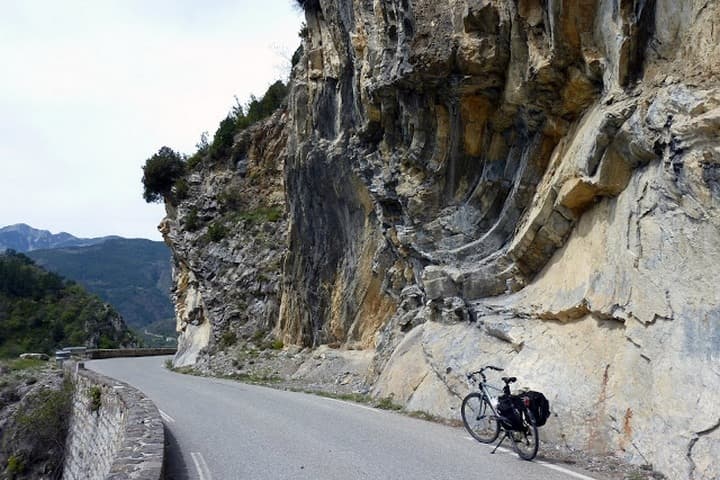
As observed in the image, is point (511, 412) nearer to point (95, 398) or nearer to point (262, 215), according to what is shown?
point (95, 398)

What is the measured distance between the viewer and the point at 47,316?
56750 mm

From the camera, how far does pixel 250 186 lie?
33031mm

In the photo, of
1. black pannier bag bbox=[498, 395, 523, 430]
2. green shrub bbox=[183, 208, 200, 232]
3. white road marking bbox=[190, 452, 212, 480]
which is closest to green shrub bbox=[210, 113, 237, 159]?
green shrub bbox=[183, 208, 200, 232]

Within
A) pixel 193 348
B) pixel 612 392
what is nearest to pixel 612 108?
pixel 612 392

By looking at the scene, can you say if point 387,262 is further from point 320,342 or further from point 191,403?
point 191,403

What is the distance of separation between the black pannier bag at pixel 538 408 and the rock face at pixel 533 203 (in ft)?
2.39

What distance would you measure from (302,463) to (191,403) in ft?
24.8

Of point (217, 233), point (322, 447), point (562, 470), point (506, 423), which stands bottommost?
point (322, 447)

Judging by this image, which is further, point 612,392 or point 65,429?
point 65,429

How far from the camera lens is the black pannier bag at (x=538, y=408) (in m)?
6.73

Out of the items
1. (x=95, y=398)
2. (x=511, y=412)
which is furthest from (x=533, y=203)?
(x=95, y=398)

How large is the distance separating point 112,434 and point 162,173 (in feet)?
86.7

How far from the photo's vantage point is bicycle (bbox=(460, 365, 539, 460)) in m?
6.79

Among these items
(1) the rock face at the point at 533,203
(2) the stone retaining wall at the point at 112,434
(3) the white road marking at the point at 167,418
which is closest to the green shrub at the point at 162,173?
(1) the rock face at the point at 533,203
